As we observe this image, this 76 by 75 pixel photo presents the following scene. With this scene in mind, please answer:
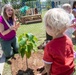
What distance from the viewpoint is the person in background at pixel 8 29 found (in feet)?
17.3

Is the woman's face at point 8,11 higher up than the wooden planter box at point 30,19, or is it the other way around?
the woman's face at point 8,11

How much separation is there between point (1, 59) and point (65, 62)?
356 centimetres

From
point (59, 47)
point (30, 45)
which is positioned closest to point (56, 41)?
point (59, 47)

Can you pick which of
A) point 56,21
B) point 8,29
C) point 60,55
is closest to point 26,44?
point 8,29

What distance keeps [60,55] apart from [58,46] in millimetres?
98

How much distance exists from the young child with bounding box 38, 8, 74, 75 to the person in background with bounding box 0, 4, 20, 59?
10.4 feet

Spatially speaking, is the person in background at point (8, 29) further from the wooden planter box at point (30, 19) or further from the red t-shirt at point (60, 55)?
the wooden planter box at point (30, 19)

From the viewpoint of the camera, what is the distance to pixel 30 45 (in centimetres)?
437

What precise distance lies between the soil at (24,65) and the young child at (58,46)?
6.91 ft

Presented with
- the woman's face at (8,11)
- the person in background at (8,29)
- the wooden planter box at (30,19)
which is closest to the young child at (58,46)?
the person in background at (8,29)

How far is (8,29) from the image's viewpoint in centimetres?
529

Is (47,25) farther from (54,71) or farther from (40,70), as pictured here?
(40,70)

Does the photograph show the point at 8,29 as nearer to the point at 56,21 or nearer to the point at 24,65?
the point at 24,65

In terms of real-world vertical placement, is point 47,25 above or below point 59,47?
above
